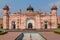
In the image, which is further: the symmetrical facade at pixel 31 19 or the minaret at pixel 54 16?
the symmetrical facade at pixel 31 19

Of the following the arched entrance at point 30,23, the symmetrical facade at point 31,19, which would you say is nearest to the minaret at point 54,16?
the symmetrical facade at point 31,19

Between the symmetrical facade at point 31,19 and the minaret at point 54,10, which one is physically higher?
the minaret at point 54,10

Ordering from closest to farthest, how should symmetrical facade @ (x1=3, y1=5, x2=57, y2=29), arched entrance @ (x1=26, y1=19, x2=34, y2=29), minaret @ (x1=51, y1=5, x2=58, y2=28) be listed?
minaret @ (x1=51, y1=5, x2=58, y2=28)
symmetrical facade @ (x1=3, y1=5, x2=57, y2=29)
arched entrance @ (x1=26, y1=19, x2=34, y2=29)

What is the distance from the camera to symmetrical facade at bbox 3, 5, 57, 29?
1503 inches

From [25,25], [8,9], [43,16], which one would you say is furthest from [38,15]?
[8,9]

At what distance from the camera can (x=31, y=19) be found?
38438mm

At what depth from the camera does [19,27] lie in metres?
38.5

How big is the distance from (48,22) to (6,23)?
8.95 m

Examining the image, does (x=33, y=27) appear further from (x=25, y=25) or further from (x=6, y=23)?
(x=6, y=23)

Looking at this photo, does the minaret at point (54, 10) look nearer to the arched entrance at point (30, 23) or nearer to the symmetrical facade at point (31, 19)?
the symmetrical facade at point (31, 19)

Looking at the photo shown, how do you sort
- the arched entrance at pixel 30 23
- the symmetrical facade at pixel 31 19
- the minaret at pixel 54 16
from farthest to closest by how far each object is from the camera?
1. the arched entrance at pixel 30 23
2. the symmetrical facade at pixel 31 19
3. the minaret at pixel 54 16

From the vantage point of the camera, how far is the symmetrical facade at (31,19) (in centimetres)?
3819

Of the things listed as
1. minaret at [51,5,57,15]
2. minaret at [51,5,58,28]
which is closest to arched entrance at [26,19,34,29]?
minaret at [51,5,58,28]

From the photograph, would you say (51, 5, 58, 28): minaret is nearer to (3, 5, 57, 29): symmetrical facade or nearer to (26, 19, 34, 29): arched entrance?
(3, 5, 57, 29): symmetrical facade
